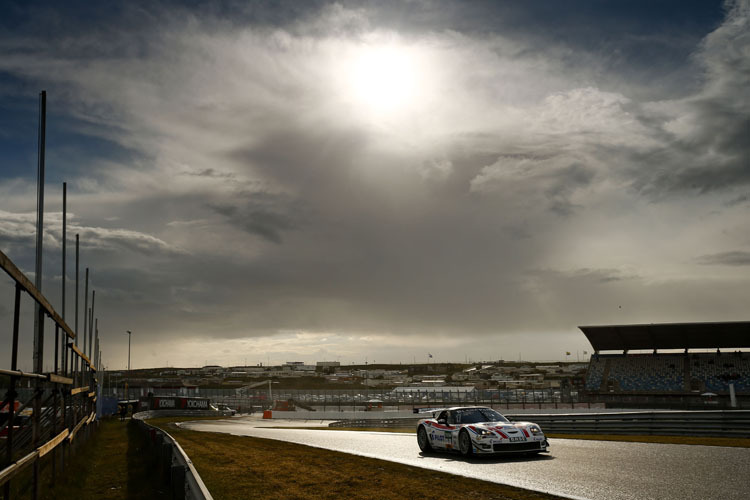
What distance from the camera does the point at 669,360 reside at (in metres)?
66.6

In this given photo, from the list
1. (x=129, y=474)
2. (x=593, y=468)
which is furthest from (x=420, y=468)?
(x=129, y=474)

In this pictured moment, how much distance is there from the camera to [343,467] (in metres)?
13.6

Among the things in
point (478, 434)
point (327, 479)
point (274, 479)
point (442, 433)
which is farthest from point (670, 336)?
point (274, 479)

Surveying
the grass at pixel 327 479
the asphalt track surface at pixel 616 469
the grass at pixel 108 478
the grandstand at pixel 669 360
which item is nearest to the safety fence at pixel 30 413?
the grass at pixel 108 478

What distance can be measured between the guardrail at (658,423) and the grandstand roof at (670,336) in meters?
43.4

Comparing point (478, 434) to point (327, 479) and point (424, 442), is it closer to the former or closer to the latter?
point (424, 442)

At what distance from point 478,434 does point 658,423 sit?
1057cm

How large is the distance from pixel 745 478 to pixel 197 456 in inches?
483

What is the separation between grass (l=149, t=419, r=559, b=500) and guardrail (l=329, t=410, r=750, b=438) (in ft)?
38.8

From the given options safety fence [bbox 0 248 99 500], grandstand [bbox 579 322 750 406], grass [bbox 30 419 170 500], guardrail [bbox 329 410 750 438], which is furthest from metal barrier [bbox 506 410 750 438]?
grandstand [bbox 579 322 750 406]

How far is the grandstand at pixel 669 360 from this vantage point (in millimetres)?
61281

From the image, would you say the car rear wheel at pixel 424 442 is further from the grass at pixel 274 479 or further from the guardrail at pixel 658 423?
the guardrail at pixel 658 423

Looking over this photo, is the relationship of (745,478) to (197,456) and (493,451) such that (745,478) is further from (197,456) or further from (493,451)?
(197,456)

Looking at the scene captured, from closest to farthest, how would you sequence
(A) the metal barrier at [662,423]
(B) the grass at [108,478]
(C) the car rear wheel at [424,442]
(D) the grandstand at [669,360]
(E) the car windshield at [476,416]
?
(B) the grass at [108,478], (E) the car windshield at [476,416], (C) the car rear wheel at [424,442], (A) the metal barrier at [662,423], (D) the grandstand at [669,360]
